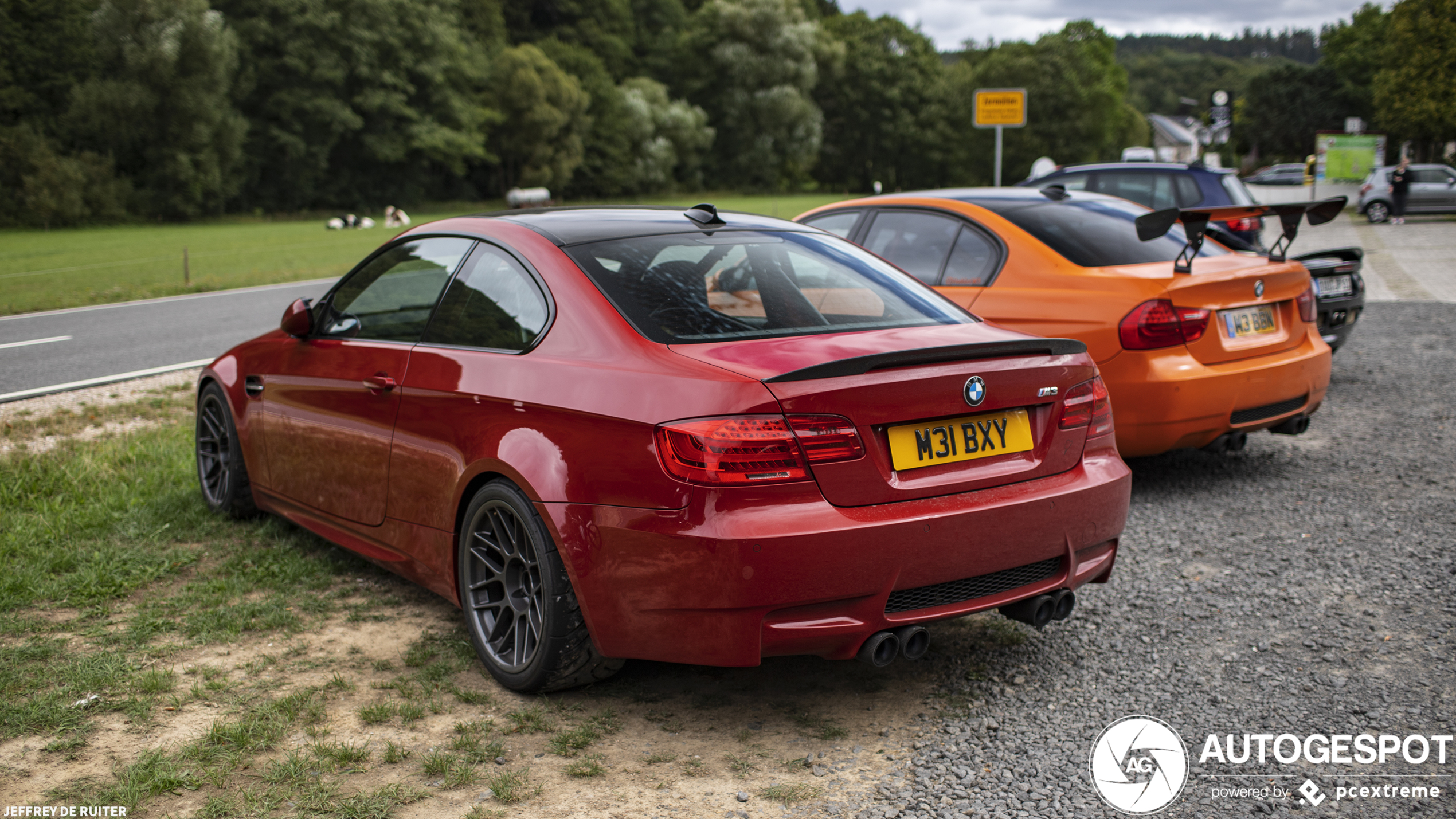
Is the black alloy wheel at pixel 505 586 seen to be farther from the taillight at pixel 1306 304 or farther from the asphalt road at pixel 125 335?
the asphalt road at pixel 125 335

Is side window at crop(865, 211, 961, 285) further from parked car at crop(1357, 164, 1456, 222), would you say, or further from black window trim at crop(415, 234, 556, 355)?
parked car at crop(1357, 164, 1456, 222)

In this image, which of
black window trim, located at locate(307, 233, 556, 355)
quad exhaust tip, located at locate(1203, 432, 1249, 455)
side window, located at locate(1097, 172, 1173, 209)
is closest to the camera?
black window trim, located at locate(307, 233, 556, 355)

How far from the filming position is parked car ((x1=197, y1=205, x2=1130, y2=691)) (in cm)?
295

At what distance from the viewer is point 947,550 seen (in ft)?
10.2

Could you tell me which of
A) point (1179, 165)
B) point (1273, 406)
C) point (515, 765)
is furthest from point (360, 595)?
point (1179, 165)

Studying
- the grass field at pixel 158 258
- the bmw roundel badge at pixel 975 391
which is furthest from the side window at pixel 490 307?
the grass field at pixel 158 258

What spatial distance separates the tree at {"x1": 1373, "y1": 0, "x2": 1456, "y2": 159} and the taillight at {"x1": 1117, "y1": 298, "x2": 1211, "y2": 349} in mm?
44728

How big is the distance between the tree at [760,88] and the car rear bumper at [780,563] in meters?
78.3

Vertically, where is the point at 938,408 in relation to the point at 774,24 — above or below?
below

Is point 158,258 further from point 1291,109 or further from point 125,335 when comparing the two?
point 1291,109

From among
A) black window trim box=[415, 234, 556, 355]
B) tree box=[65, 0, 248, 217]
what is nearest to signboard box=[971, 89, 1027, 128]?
black window trim box=[415, 234, 556, 355]

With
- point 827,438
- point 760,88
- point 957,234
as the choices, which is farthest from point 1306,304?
point 760,88

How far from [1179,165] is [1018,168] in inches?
3209

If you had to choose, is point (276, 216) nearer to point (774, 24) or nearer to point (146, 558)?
point (774, 24)
